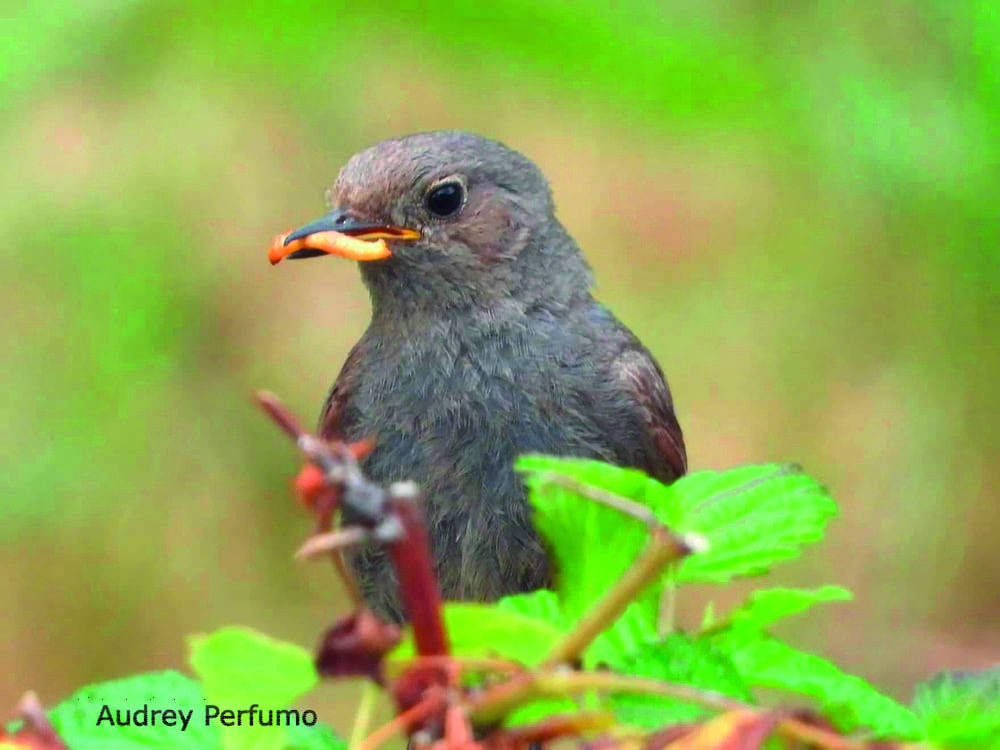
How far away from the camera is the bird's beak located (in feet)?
10.6

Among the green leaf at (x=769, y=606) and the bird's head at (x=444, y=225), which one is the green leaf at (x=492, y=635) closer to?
the green leaf at (x=769, y=606)

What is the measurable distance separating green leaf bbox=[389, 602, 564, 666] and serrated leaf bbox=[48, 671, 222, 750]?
0.44 m

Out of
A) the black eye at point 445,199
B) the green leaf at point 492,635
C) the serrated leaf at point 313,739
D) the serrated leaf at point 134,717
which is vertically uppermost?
the black eye at point 445,199

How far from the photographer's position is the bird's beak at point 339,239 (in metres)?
3.24

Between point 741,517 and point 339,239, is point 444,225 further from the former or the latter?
point 741,517

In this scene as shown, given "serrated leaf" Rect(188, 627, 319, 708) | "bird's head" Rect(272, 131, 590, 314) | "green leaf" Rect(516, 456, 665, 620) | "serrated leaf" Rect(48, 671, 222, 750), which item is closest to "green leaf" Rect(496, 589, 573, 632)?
"green leaf" Rect(516, 456, 665, 620)

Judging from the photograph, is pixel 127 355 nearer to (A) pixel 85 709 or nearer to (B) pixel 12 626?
(B) pixel 12 626

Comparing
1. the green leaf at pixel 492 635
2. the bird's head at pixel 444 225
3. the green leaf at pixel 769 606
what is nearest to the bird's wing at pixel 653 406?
the bird's head at pixel 444 225

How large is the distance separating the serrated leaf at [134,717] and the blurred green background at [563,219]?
1817 mm

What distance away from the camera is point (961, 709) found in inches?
48.4

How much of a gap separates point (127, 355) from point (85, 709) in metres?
4.03

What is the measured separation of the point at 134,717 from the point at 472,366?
249 centimetres

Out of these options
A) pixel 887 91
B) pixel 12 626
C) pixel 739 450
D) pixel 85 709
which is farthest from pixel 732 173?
pixel 85 709

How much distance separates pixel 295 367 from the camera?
6.42m
